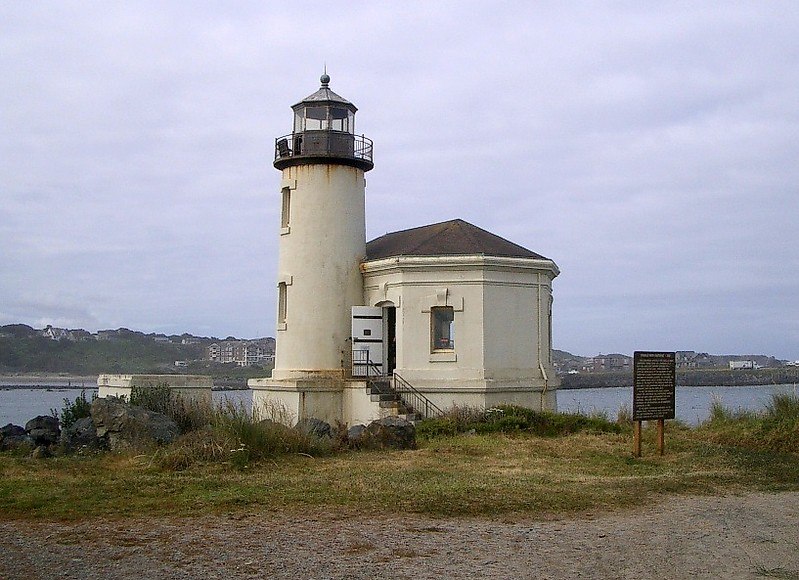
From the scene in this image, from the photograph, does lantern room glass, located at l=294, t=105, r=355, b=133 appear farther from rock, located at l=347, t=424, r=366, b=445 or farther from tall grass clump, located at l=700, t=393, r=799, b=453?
tall grass clump, located at l=700, t=393, r=799, b=453

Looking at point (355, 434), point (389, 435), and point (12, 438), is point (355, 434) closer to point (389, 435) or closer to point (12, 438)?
point (389, 435)

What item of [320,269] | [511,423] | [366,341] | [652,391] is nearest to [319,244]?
[320,269]

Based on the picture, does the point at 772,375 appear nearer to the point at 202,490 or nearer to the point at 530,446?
the point at 530,446

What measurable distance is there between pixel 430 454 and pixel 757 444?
20.3 feet

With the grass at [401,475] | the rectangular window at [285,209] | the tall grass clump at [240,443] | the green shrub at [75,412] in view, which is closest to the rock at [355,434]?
the grass at [401,475]

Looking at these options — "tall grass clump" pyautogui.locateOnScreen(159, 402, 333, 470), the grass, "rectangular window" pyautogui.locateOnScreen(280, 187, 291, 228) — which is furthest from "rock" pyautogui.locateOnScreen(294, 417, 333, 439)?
"rectangular window" pyautogui.locateOnScreen(280, 187, 291, 228)

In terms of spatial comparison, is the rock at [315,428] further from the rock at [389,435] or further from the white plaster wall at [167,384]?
the white plaster wall at [167,384]

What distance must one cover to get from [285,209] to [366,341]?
457 cm

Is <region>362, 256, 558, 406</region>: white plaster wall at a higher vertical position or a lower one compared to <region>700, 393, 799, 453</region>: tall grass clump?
higher

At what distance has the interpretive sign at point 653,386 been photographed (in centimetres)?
1547

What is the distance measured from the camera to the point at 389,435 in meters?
16.9

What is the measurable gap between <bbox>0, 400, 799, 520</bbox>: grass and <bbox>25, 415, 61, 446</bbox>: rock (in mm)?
1266

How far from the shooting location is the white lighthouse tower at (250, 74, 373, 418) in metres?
23.4

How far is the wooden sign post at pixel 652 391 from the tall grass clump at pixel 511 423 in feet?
13.2
